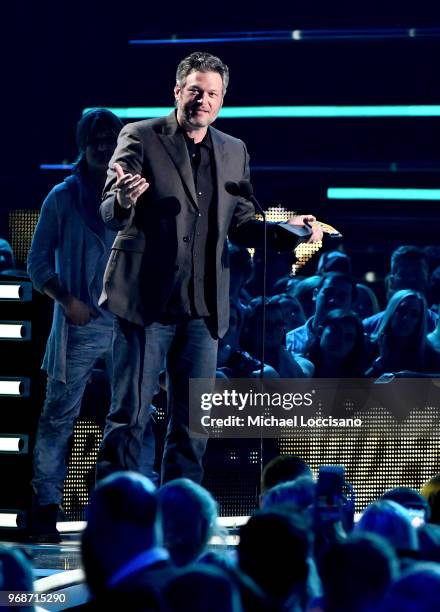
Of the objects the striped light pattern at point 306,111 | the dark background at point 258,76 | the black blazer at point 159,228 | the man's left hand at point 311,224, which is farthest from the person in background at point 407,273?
the striped light pattern at point 306,111

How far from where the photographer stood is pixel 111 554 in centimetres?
250

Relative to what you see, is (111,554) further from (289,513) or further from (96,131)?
(96,131)

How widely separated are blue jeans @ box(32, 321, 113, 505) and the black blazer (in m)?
0.64

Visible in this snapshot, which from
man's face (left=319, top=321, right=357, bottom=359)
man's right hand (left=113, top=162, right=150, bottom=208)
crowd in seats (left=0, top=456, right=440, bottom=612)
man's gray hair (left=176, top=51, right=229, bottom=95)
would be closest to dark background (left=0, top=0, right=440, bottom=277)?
man's face (left=319, top=321, right=357, bottom=359)

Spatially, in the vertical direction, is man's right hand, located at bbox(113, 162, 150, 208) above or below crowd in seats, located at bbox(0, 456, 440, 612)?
above

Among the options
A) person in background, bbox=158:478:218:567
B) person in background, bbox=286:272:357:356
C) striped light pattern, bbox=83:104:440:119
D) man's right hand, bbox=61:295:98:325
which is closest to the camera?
person in background, bbox=158:478:218:567

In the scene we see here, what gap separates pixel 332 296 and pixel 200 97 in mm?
1498

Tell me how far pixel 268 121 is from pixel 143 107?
2.47 ft

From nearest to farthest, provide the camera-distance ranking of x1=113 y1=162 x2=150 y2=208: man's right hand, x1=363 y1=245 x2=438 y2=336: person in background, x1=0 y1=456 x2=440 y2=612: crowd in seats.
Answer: x1=0 y1=456 x2=440 y2=612: crowd in seats → x1=113 y1=162 x2=150 y2=208: man's right hand → x1=363 y1=245 x2=438 y2=336: person in background

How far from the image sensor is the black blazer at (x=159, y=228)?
4465 millimetres

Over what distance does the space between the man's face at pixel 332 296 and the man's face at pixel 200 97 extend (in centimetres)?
137

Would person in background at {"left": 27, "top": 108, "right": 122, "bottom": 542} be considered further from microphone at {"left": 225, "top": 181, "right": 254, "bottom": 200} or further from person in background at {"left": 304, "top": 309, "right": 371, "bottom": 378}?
person in background at {"left": 304, "top": 309, "right": 371, "bottom": 378}

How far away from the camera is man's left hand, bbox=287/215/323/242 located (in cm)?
459

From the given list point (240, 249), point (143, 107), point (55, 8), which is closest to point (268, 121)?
point (143, 107)
